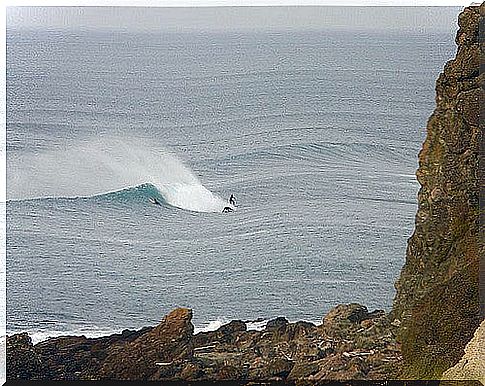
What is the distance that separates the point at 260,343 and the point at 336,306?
0.35 meters

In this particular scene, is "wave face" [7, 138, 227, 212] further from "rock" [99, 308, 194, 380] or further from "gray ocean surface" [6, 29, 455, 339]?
"rock" [99, 308, 194, 380]

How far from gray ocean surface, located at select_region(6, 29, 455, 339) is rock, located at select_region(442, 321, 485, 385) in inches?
15.7

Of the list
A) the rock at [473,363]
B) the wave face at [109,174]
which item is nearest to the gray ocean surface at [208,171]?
the wave face at [109,174]

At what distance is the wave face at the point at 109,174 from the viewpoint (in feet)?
10.1

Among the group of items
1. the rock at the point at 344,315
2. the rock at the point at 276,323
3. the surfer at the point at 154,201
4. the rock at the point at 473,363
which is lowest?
the rock at the point at 473,363

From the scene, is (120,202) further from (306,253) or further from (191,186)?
(306,253)

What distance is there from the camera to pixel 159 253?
10.2ft

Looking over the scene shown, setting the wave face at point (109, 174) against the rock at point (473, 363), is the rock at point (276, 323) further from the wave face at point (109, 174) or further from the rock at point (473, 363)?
the rock at point (473, 363)

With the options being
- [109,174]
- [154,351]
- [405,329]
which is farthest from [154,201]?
[405,329]

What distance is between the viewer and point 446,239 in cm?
316

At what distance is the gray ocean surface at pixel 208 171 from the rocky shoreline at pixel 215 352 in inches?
2.3

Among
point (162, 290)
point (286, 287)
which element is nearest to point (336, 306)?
point (286, 287)

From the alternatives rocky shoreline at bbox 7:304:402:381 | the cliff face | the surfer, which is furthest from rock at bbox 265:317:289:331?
the surfer

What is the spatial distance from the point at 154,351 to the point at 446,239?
131 centimetres
